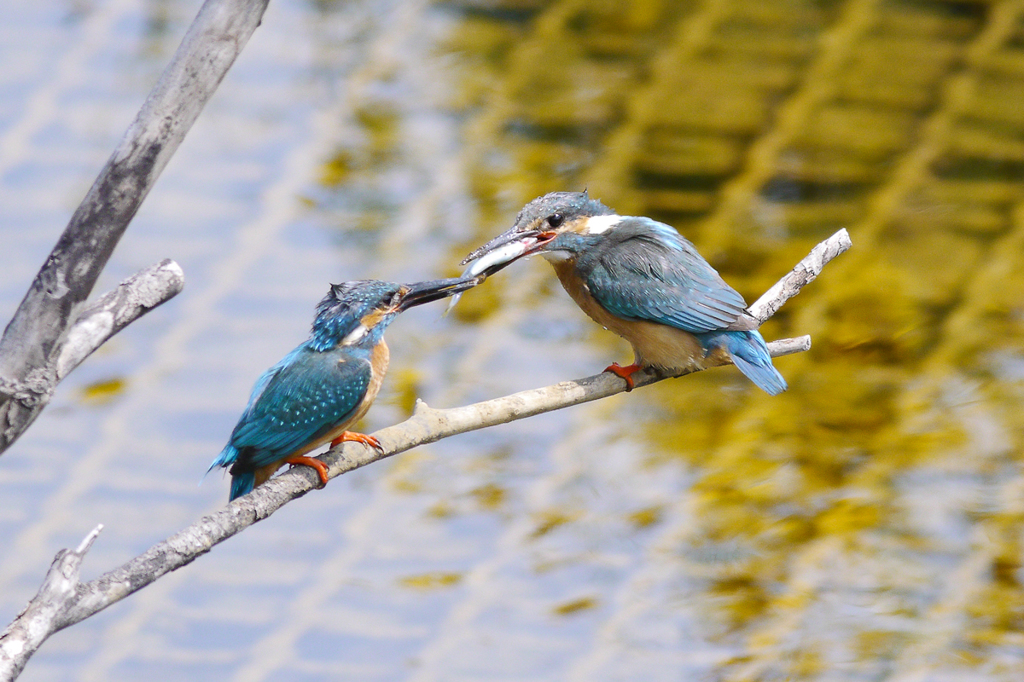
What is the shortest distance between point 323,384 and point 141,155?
2.26ft

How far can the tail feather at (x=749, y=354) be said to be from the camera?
216 cm

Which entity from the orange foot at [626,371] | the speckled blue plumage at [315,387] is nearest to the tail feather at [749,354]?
the orange foot at [626,371]

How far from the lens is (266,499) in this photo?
1.49m

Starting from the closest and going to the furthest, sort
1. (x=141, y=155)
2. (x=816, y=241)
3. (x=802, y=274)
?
1. (x=141, y=155)
2. (x=802, y=274)
3. (x=816, y=241)

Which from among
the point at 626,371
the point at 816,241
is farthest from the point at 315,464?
the point at 816,241

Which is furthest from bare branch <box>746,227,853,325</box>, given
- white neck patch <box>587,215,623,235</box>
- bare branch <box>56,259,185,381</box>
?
bare branch <box>56,259,185,381</box>

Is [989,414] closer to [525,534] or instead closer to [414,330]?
[525,534]

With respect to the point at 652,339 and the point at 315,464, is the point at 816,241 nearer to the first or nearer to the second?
the point at 652,339

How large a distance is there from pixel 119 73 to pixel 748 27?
2.22 meters

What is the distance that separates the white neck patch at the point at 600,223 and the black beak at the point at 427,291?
16.7 inches

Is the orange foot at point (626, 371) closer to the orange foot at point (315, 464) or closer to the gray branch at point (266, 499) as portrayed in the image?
the gray branch at point (266, 499)

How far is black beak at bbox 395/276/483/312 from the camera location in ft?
5.91

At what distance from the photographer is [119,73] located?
13.2 ft

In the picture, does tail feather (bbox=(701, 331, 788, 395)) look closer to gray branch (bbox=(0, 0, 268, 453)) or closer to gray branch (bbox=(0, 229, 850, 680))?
gray branch (bbox=(0, 229, 850, 680))
